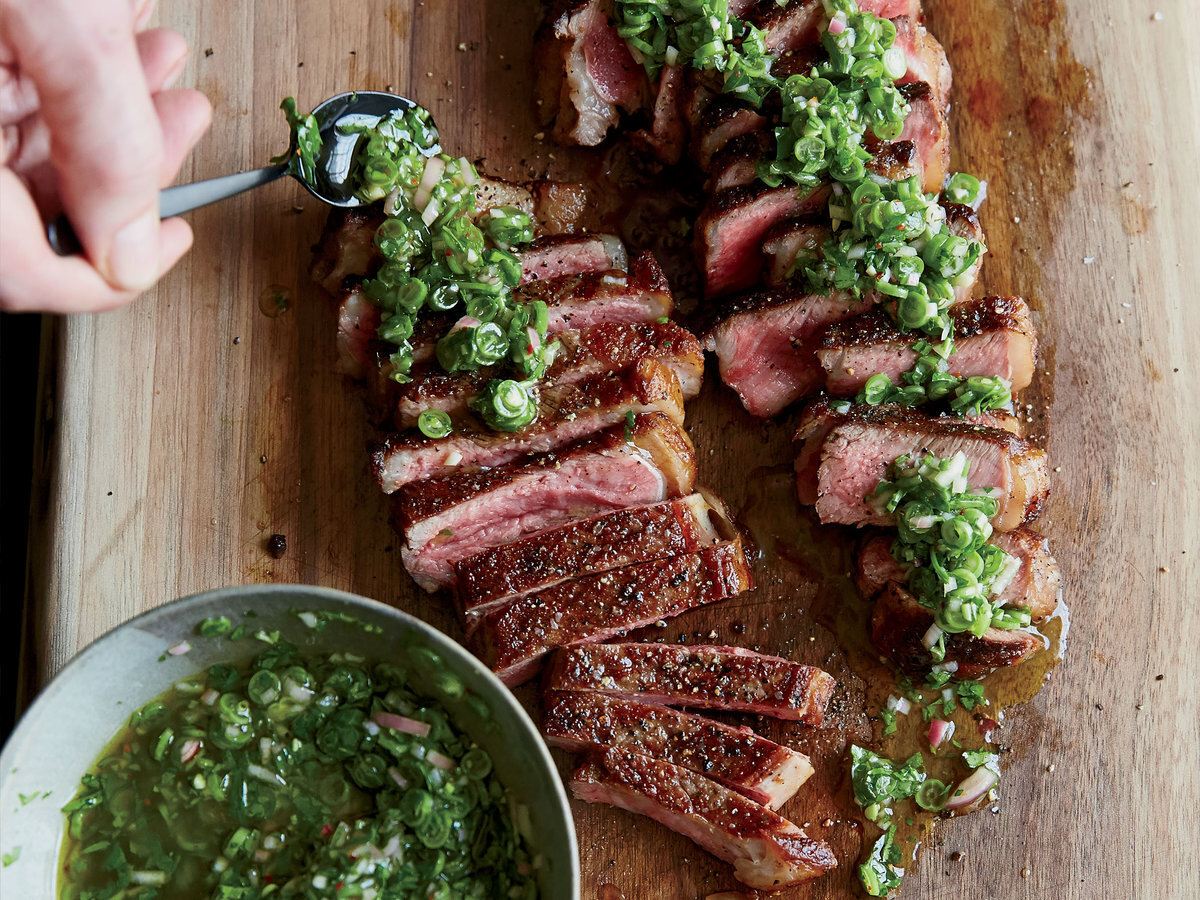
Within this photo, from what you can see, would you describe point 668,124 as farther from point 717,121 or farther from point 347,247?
point 347,247

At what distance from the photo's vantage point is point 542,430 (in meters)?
3.75

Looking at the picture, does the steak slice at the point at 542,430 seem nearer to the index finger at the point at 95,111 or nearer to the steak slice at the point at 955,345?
the steak slice at the point at 955,345

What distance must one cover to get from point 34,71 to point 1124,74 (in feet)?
13.7

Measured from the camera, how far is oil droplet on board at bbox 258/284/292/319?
13.3 feet

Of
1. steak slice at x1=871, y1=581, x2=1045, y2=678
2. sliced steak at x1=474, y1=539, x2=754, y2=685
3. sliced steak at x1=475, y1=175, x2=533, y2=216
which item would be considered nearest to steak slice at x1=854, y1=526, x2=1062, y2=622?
steak slice at x1=871, y1=581, x2=1045, y2=678

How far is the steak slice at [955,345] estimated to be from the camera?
3.79 m

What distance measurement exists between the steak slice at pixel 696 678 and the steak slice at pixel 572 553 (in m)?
0.32

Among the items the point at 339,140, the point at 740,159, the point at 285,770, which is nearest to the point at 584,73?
the point at 740,159

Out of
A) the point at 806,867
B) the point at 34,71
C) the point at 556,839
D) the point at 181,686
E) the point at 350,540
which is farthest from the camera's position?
the point at 350,540

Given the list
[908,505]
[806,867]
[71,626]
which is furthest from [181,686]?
[908,505]

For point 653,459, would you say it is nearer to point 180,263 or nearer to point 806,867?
point 806,867

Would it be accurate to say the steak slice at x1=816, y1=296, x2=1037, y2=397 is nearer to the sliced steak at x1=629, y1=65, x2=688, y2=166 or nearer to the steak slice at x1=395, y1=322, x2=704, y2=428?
the steak slice at x1=395, y1=322, x2=704, y2=428

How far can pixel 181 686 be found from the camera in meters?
3.30

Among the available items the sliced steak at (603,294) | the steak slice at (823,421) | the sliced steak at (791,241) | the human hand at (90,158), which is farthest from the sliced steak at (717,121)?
the human hand at (90,158)
